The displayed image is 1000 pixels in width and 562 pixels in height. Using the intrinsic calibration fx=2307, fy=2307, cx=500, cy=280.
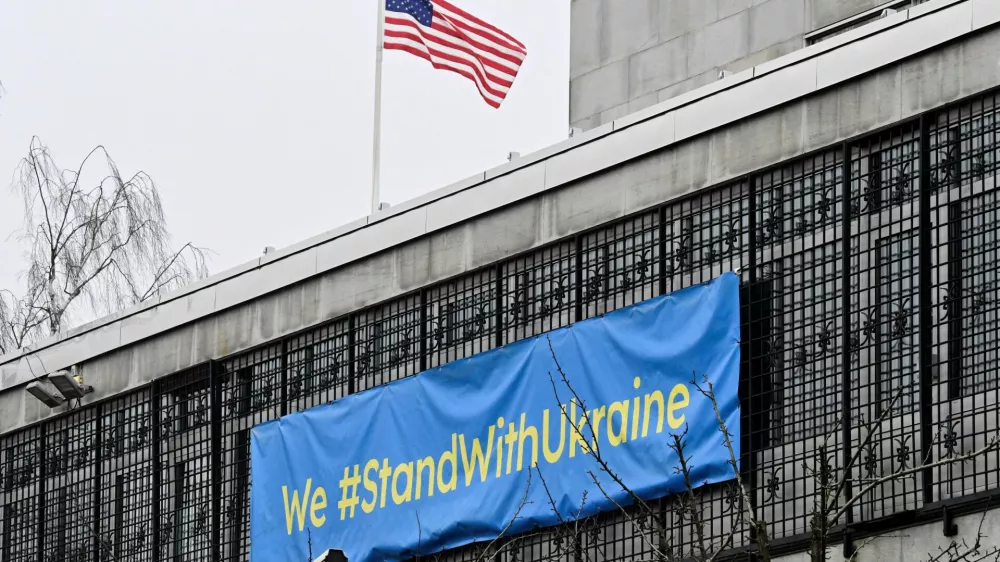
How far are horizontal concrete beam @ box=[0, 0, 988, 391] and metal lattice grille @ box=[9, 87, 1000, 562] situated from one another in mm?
621

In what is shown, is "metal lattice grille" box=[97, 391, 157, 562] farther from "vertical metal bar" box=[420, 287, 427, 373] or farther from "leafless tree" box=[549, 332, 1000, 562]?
"leafless tree" box=[549, 332, 1000, 562]

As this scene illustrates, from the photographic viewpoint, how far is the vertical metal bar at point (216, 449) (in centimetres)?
2573

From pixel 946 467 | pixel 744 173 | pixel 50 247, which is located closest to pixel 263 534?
pixel 744 173

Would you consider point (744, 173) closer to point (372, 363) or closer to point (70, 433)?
point (372, 363)

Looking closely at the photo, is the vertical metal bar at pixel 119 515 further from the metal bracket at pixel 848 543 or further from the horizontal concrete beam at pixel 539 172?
the metal bracket at pixel 848 543

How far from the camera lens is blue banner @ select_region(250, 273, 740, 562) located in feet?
67.5

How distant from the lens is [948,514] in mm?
18297

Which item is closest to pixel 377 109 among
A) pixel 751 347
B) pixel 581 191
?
pixel 581 191

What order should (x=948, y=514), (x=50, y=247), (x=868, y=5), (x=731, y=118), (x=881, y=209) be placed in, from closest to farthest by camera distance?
(x=948, y=514) → (x=881, y=209) → (x=731, y=118) → (x=868, y=5) → (x=50, y=247)

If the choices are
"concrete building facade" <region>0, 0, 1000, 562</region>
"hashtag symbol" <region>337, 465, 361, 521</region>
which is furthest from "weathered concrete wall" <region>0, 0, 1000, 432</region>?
"hashtag symbol" <region>337, 465, 361, 521</region>

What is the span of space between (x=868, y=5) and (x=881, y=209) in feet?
24.7

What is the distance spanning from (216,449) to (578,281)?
578cm

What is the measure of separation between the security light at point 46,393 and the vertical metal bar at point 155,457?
1468mm

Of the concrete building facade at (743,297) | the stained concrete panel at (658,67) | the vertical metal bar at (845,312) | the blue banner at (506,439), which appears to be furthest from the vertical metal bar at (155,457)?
the vertical metal bar at (845,312)
